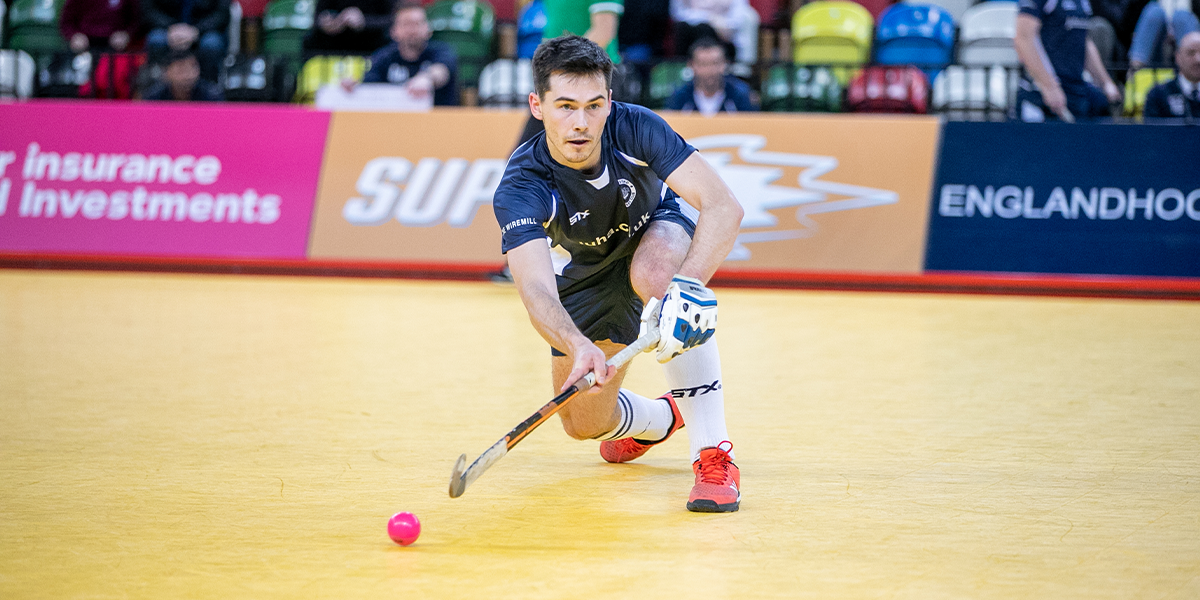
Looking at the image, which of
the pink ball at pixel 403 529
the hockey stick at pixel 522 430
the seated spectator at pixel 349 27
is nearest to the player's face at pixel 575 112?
the hockey stick at pixel 522 430

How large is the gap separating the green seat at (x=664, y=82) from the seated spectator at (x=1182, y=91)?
13.0 ft

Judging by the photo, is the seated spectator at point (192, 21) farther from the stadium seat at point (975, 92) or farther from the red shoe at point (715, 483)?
the red shoe at point (715, 483)

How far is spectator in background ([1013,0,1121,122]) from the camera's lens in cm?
837

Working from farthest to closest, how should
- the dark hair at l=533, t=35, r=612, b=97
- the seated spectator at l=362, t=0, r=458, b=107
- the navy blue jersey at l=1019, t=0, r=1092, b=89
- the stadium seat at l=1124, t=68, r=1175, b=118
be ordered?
the seated spectator at l=362, t=0, r=458, b=107 → the stadium seat at l=1124, t=68, r=1175, b=118 → the navy blue jersey at l=1019, t=0, r=1092, b=89 → the dark hair at l=533, t=35, r=612, b=97

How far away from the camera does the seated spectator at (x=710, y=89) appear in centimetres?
934

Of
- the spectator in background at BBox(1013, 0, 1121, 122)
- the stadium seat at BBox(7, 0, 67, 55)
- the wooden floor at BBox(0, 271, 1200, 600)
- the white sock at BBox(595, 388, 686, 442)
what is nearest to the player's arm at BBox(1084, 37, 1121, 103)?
the spectator in background at BBox(1013, 0, 1121, 122)

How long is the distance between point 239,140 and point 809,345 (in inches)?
214

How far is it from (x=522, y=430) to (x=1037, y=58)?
6673 mm

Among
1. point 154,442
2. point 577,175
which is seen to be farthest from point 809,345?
point 154,442

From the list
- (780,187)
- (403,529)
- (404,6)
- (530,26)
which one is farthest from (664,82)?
(403,529)

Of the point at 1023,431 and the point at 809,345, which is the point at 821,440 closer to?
the point at 1023,431

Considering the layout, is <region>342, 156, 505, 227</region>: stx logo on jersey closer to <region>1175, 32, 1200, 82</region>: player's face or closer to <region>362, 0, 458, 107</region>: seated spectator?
<region>362, 0, 458, 107</region>: seated spectator

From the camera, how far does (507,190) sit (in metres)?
3.56

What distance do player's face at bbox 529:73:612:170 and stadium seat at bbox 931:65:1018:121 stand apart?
22.5ft
